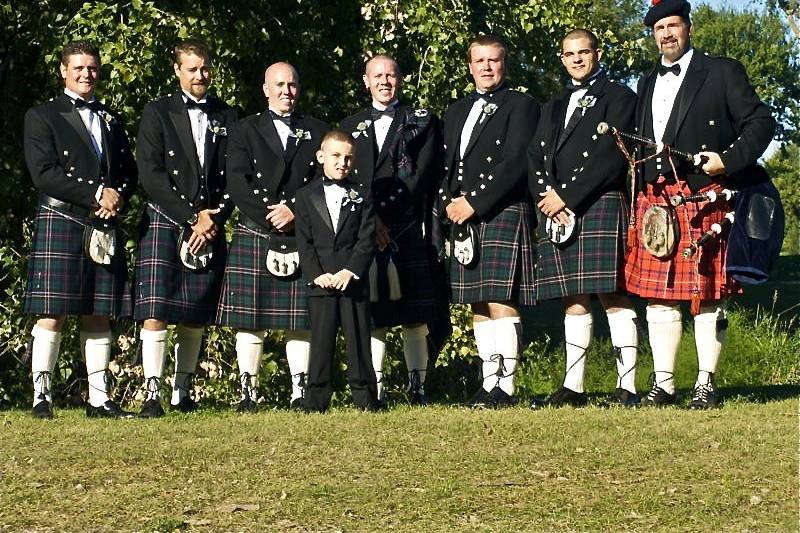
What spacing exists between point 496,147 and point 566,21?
2695 millimetres

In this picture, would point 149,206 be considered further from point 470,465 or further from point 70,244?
point 470,465

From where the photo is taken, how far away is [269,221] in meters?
7.60

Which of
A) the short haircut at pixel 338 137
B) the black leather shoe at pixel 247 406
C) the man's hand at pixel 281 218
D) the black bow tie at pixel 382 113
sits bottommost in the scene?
the black leather shoe at pixel 247 406

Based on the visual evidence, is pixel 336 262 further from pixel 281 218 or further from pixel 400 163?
pixel 400 163

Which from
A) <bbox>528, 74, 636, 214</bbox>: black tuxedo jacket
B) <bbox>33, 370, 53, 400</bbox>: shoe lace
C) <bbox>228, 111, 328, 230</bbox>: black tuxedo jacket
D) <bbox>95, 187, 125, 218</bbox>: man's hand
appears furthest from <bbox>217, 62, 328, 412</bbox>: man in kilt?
<bbox>528, 74, 636, 214</bbox>: black tuxedo jacket

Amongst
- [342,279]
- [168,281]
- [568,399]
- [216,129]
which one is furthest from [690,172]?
[168,281]

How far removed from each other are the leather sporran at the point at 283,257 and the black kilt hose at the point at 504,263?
0.91m

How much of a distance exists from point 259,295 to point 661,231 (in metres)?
2.19

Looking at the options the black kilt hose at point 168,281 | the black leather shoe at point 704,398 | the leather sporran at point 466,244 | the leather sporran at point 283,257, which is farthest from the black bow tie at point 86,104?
the black leather shoe at point 704,398

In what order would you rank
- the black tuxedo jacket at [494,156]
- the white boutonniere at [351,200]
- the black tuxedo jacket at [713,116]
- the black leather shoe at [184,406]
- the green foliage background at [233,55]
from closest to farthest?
1. the black tuxedo jacket at [713,116]
2. the white boutonniere at [351,200]
3. the black tuxedo jacket at [494,156]
4. the black leather shoe at [184,406]
5. the green foliage background at [233,55]

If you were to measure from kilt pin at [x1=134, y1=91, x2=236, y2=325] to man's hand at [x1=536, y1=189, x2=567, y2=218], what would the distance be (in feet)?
5.62

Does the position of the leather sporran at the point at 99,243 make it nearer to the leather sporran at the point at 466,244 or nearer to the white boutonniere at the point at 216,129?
the white boutonniere at the point at 216,129

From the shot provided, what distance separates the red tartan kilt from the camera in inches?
283

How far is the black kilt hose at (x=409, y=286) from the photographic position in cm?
771
